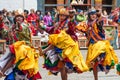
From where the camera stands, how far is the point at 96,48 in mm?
9188

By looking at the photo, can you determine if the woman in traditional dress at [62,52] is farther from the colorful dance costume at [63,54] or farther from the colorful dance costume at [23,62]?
the colorful dance costume at [23,62]

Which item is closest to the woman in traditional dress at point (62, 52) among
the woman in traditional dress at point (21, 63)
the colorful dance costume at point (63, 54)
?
the colorful dance costume at point (63, 54)

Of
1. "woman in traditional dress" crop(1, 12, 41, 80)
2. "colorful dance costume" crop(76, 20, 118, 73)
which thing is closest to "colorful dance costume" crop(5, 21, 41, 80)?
"woman in traditional dress" crop(1, 12, 41, 80)

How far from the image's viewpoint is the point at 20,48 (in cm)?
782

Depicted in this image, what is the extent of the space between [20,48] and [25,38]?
1.20 feet

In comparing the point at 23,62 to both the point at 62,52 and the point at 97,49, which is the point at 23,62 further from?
the point at 97,49

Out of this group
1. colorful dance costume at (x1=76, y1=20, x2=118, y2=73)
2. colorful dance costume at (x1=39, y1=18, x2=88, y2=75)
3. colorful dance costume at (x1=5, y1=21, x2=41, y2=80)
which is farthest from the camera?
colorful dance costume at (x1=76, y1=20, x2=118, y2=73)

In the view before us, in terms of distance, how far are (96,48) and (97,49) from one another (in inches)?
1.2

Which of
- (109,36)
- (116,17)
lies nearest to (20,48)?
(109,36)

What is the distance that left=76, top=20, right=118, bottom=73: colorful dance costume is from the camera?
9203mm

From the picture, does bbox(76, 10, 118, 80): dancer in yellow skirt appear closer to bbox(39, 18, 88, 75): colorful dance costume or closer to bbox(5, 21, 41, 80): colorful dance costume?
bbox(39, 18, 88, 75): colorful dance costume

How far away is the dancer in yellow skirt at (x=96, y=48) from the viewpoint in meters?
9.21

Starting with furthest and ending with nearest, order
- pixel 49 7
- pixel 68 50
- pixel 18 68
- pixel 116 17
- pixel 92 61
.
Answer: pixel 49 7 → pixel 116 17 → pixel 92 61 → pixel 68 50 → pixel 18 68

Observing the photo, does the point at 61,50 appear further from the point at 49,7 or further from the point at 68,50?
the point at 49,7
